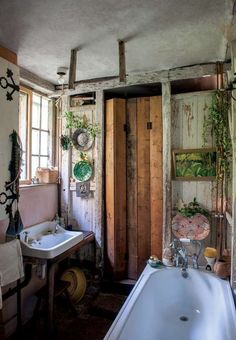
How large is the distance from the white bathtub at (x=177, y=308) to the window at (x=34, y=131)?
174 centimetres

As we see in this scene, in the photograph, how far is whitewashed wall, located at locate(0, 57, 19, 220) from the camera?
7.02 ft

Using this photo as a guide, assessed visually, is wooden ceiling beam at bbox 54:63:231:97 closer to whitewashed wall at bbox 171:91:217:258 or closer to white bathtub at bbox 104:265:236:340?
whitewashed wall at bbox 171:91:217:258

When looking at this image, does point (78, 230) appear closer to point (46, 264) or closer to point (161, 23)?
point (46, 264)

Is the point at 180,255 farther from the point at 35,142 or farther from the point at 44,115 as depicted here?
the point at 44,115

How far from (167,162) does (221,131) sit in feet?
2.01

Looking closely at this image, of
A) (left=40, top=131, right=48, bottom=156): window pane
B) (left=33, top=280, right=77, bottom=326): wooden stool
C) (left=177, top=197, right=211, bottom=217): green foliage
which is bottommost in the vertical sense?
(left=33, top=280, right=77, bottom=326): wooden stool

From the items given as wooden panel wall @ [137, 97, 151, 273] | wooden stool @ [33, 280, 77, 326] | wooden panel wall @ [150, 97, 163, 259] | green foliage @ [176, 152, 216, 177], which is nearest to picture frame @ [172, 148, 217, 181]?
green foliage @ [176, 152, 216, 177]

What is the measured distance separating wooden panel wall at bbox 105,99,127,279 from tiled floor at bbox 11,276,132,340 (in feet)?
0.87

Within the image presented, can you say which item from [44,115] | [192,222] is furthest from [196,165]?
[44,115]

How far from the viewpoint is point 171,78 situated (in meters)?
2.77

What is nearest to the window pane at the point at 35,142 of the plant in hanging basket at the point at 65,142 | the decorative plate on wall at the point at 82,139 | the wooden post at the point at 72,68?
the plant in hanging basket at the point at 65,142

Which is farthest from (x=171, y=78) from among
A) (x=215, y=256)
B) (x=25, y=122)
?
(x=215, y=256)

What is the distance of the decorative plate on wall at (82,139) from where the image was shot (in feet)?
10.3

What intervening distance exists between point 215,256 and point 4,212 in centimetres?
196
